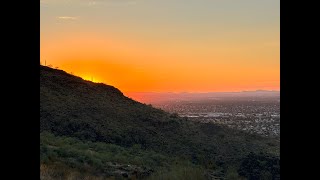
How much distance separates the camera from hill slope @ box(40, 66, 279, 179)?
87.0 feet

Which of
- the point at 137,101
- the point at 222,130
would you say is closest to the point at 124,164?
the point at 222,130

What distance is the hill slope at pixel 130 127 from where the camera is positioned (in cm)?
2653

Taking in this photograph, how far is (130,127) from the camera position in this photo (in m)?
29.6

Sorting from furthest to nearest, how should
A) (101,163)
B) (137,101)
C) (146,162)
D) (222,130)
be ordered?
1. (137,101)
2. (222,130)
3. (146,162)
4. (101,163)

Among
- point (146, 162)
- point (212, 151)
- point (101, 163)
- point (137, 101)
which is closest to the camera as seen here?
point (101, 163)
